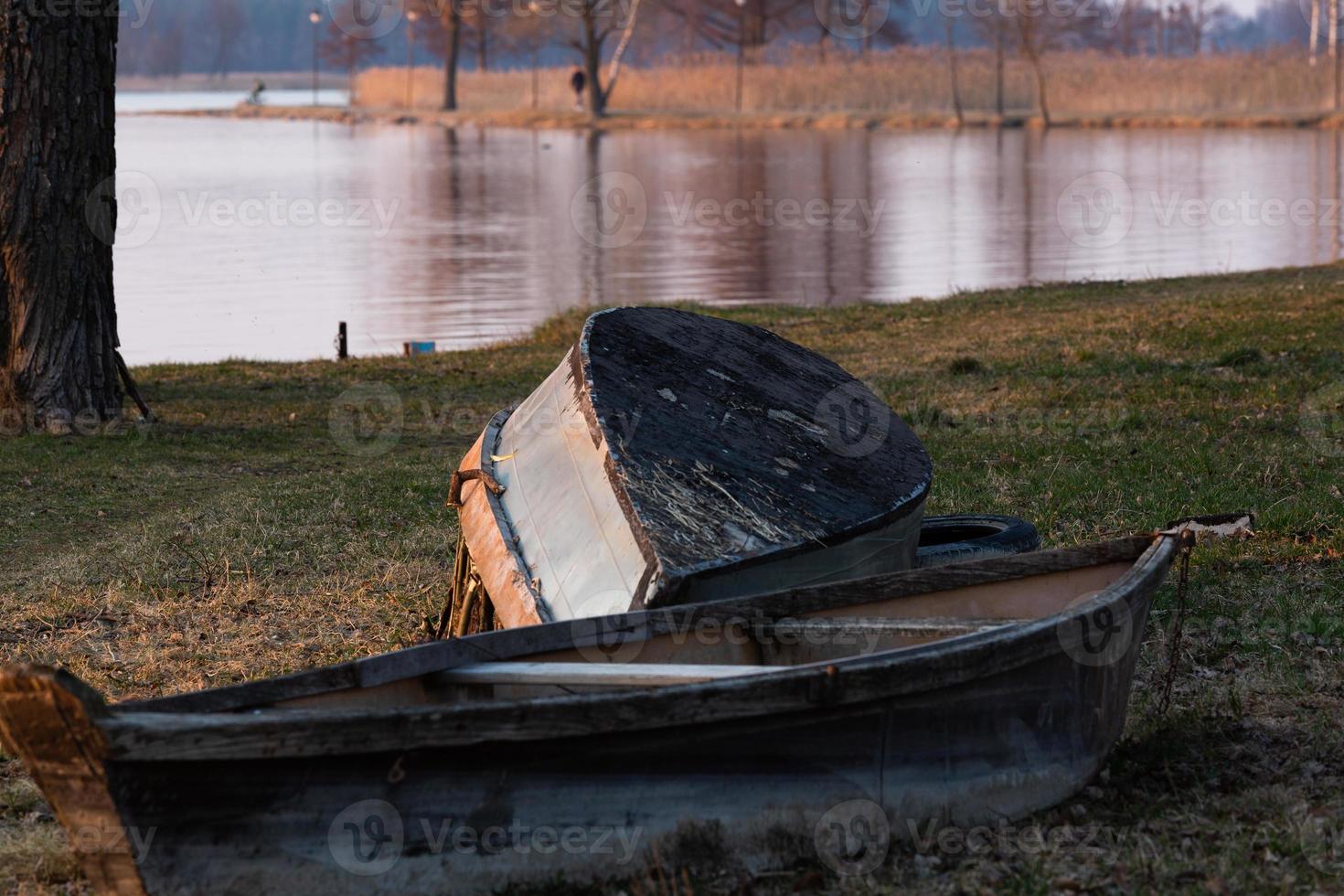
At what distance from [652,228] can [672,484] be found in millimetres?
23506

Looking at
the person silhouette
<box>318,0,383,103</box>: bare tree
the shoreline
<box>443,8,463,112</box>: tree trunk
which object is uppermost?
<box>318,0,383,103</box>: bare tree

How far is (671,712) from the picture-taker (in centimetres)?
395

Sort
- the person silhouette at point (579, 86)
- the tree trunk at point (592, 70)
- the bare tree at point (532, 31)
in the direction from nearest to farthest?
the tree trunk at point (592, 70) < the person silhouette at point (579, 86) < the bare tree at point (532, 31)

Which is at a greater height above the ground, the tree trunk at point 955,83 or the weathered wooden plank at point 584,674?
the tree trunk at point 955,83

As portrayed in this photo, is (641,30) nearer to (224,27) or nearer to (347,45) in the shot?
(347,45)

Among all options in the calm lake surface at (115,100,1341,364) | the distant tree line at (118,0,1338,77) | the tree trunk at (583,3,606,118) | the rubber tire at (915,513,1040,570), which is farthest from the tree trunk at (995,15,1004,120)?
the rubber tire at (915,513,1040,570)

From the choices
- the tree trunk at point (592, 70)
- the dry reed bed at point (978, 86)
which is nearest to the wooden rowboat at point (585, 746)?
the dry reed bed at point (978, 86)

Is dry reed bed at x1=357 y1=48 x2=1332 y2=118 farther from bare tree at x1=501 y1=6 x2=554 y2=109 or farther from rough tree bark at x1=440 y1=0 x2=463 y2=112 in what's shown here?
rough tree bark at x1=440 y1=0 x2=463 y2=112

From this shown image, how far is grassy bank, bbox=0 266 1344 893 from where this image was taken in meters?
4.46

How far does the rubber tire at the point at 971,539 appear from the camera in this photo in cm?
607

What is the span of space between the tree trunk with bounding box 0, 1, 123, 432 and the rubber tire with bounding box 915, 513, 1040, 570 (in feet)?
21.0

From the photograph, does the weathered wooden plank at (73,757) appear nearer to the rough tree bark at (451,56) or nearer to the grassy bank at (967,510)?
the grassy bank at (967,510)

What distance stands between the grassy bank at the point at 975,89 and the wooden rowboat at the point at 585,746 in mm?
51276

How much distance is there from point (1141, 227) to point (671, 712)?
24.6m
